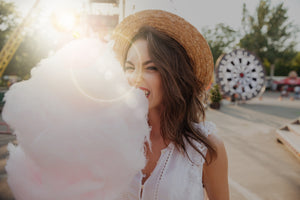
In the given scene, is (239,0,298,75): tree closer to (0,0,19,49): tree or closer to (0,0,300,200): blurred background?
(0,0,300,200): blurred background

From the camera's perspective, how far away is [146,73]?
1132mm

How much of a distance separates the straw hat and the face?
0.22 m

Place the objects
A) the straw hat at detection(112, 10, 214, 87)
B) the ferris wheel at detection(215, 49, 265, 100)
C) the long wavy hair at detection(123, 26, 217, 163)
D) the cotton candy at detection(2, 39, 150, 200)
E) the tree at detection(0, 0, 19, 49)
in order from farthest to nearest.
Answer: the tree at detection(0, 0, 19, 49) → the ferris wheel at detection(215, 49, 265, 100) → the straw hat at detection(112, 10, 214, 87) → the long wavy hair at detection(123, 26, 217, 163) → the cotton candy at detection(2, 39, 150, 200)

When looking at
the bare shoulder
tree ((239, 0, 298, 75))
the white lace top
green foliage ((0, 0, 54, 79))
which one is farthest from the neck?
tree ((239, 0, 298, 75))

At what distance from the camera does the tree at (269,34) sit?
87.9 feet

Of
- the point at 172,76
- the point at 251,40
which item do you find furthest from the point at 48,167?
the point at 251,40

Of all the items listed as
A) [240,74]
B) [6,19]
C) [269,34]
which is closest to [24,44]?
[6,19]

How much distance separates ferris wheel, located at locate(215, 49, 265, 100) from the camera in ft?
32.4

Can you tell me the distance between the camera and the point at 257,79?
435 inches

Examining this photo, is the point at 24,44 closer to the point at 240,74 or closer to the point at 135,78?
the point at 240,74

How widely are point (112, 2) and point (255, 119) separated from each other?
6842 millimetres

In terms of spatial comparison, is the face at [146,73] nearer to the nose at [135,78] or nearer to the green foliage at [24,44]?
the nose at [135,78]

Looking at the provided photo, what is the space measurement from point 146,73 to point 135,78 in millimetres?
93

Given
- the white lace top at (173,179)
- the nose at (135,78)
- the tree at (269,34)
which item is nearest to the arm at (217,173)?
the white lace top at (173,179)
